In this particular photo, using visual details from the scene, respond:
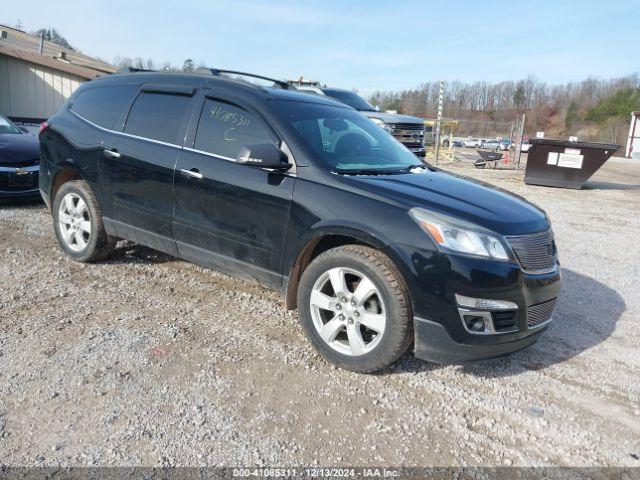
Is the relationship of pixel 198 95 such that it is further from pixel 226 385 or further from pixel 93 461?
pixel 93 461

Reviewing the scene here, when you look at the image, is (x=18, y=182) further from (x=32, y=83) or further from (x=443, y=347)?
(x=32, y=83)

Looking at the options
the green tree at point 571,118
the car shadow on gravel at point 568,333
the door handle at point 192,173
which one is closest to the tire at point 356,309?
the car shadow on gravel at point 568,333

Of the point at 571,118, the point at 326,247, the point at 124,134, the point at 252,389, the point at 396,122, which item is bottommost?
the point at 252,389

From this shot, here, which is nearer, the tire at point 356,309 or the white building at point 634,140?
the tire at point 356,309

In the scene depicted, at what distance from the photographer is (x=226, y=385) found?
3.12m

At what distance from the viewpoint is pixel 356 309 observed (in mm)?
3291

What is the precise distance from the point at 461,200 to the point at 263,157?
4.58 ft

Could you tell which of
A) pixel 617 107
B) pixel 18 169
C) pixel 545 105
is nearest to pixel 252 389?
pixel 18 169

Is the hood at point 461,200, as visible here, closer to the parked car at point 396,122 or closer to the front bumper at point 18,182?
the front bumper at point 18,182

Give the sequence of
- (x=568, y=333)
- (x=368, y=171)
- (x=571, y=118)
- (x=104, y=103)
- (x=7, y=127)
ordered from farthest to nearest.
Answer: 1. (x=571, y=118)
2. (x=7, y=127)
3. (x=104, y=103)
4. (x=568, y=333)
5. (x=368, y=171)

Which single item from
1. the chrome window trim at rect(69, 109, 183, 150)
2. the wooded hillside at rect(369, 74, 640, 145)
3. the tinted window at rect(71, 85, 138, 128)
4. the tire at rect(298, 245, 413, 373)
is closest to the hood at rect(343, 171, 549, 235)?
the tire at rect(298, 245, 413, 373)

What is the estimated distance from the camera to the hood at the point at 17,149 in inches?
291

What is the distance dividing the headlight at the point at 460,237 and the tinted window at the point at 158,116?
2293mm

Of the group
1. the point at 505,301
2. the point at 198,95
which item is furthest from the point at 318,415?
the point at 198,95
